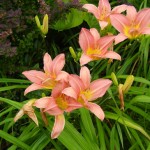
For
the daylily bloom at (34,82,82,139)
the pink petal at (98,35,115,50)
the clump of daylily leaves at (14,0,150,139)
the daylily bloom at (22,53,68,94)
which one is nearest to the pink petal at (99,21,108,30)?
the clump of daylily leaves at (14,0,150,139)

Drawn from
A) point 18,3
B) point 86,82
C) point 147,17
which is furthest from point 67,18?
point 86,82

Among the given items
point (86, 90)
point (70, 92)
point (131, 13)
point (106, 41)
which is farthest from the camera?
point (131, 13)

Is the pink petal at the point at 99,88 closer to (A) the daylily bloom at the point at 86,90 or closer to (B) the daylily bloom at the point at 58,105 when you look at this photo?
(A) the daylily bloom at the point at 86,90

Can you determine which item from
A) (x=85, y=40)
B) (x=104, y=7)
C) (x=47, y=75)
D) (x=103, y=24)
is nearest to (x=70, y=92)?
(x=47, y=75)

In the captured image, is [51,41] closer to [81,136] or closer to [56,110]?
[81,136]

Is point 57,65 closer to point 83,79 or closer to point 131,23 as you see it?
point 83,79

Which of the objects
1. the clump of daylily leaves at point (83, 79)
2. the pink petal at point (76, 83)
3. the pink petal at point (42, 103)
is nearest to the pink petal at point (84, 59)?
the clump of daylily leaves at point (83, 79)

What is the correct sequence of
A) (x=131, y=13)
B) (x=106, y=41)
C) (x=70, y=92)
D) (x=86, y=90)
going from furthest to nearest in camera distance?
(x=131, y=13)
(x=106, y=41)
(x=86, y=90)
(x=70, y=92)

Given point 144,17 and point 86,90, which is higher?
point 144,17
